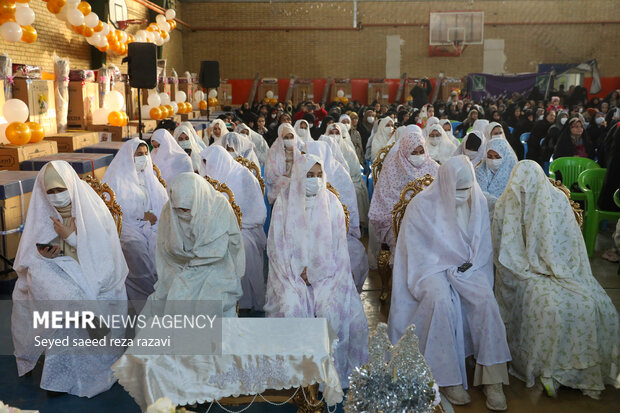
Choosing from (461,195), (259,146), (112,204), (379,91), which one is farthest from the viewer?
(379,91)

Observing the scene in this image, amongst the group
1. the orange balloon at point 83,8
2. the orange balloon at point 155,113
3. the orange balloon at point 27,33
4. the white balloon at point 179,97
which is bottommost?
the orange balloon at point 155,113

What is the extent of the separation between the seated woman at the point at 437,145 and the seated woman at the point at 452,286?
344 centimetres

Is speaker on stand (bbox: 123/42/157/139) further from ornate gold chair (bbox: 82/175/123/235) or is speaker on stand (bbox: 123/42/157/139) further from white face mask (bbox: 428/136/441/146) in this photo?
ornate gold chair (bbox: 82/175/123/235)

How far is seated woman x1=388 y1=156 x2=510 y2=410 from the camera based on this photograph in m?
3.25

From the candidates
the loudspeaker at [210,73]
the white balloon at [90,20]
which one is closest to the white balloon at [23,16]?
the white balloon at [90,20]

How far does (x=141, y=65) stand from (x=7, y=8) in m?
1.68

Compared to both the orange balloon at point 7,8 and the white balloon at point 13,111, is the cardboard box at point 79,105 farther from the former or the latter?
the white balloon at point 13,111

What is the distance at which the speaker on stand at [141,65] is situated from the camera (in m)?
7.75

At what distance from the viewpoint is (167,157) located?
6039mm

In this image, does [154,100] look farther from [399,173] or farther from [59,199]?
[59,199]

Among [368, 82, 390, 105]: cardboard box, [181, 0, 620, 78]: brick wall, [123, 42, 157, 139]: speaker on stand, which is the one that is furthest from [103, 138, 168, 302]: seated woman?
[181, 0, 620, 78]: brick wall

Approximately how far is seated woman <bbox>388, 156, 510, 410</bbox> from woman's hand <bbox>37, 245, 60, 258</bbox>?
2.00 m

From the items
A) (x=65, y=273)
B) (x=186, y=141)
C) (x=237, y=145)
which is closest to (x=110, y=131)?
(x=186, y=141)

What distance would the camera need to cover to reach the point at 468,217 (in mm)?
3539
